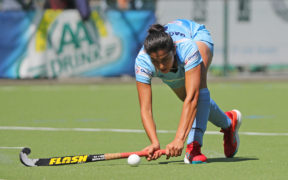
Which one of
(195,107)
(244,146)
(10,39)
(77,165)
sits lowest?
(10,39)

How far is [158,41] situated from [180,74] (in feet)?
1.86

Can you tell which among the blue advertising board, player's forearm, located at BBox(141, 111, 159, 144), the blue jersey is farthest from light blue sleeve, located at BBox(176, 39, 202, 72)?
the blue advertising board

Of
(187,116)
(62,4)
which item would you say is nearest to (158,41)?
(187,116)

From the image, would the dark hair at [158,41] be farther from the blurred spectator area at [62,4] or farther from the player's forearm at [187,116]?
the blurred spectator area at [62,4]

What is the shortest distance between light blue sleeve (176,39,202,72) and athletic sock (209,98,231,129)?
0.80 m

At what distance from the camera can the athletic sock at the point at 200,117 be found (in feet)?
22.1

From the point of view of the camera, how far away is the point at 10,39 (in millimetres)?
21141

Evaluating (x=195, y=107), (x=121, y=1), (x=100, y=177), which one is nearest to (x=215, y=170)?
(x=195, y=107)

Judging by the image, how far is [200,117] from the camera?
6824mm

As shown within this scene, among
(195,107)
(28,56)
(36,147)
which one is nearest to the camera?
(195,107)

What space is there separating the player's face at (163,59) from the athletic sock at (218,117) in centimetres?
102

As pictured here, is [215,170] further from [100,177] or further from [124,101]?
[124,101]

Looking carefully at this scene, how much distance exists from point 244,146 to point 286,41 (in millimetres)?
17418

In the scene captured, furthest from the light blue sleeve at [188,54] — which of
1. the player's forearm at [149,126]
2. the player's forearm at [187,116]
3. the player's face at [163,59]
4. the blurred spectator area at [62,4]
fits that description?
the blurred spectator area at [62,4]
